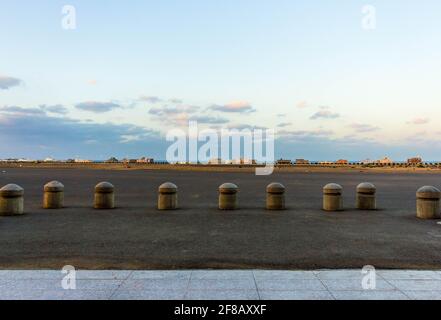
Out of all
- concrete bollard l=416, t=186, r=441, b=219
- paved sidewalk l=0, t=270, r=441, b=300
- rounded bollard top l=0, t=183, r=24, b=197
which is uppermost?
rounded bollard top l=0, t=183, r=24, b=197

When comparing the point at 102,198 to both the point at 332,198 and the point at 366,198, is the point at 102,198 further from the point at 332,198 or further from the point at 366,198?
the point at 366,198

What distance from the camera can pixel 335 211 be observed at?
50.6 ft

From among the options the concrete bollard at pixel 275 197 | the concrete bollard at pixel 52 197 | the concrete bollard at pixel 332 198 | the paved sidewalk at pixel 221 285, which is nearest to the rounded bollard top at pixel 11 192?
the concrete bollard at pixel 52 197

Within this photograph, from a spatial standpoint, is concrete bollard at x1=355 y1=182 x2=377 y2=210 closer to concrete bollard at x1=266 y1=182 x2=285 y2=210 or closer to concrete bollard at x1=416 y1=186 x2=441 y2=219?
concrete bollard at x1=416 y1=186 x2=441 y2=219

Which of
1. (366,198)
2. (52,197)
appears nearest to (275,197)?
(366,198)

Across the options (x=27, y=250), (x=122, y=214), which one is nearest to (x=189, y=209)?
(x=122, y=214)

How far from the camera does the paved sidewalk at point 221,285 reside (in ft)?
18.3

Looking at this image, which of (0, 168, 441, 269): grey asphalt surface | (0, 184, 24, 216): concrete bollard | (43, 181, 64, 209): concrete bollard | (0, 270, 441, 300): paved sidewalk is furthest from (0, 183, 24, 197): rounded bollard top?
(0, 270, 441, 300): paved sidewalk

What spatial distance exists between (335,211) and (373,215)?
4.75 ft

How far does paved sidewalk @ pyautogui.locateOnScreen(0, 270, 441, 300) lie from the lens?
5590 mm

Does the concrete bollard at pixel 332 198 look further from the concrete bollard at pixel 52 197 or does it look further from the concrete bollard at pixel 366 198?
the concrete bollard at pixel 52 197

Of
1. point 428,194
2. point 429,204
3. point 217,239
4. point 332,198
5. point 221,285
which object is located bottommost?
point 221,285

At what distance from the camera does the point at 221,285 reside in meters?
6.07
